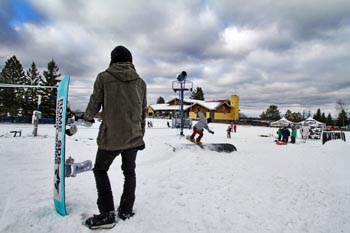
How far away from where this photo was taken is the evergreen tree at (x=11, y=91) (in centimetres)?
3416

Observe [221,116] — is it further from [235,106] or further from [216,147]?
[216,147]

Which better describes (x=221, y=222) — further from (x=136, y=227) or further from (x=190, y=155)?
(x=190, y=155)

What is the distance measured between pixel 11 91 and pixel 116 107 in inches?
1692

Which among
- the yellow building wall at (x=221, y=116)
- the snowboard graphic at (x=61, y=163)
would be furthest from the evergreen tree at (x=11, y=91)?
the yellow building wall at (x=221, y=116)

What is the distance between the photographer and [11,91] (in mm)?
34406

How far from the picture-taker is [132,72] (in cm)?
221

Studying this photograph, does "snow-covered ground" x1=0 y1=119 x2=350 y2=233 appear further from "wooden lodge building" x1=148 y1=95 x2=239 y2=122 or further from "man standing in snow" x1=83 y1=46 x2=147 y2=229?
"wooden lodge building" x1=148 y1=95 x2=239 y2=122

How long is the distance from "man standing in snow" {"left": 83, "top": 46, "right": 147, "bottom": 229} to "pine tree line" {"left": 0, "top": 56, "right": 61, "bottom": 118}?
121ft

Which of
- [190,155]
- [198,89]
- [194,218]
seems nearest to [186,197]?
[194,218]

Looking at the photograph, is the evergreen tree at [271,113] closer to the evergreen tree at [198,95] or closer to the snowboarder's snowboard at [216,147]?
the evergreen tree at [198,95]

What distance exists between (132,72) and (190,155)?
3.95 m

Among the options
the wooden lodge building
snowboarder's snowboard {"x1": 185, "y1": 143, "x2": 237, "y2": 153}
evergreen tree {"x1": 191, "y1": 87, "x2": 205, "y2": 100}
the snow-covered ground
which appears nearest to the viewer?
the snow-covered ground

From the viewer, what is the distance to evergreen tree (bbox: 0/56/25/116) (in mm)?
34156

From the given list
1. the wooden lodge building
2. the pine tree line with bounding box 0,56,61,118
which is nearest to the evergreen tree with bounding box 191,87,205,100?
the wooden lodge building
